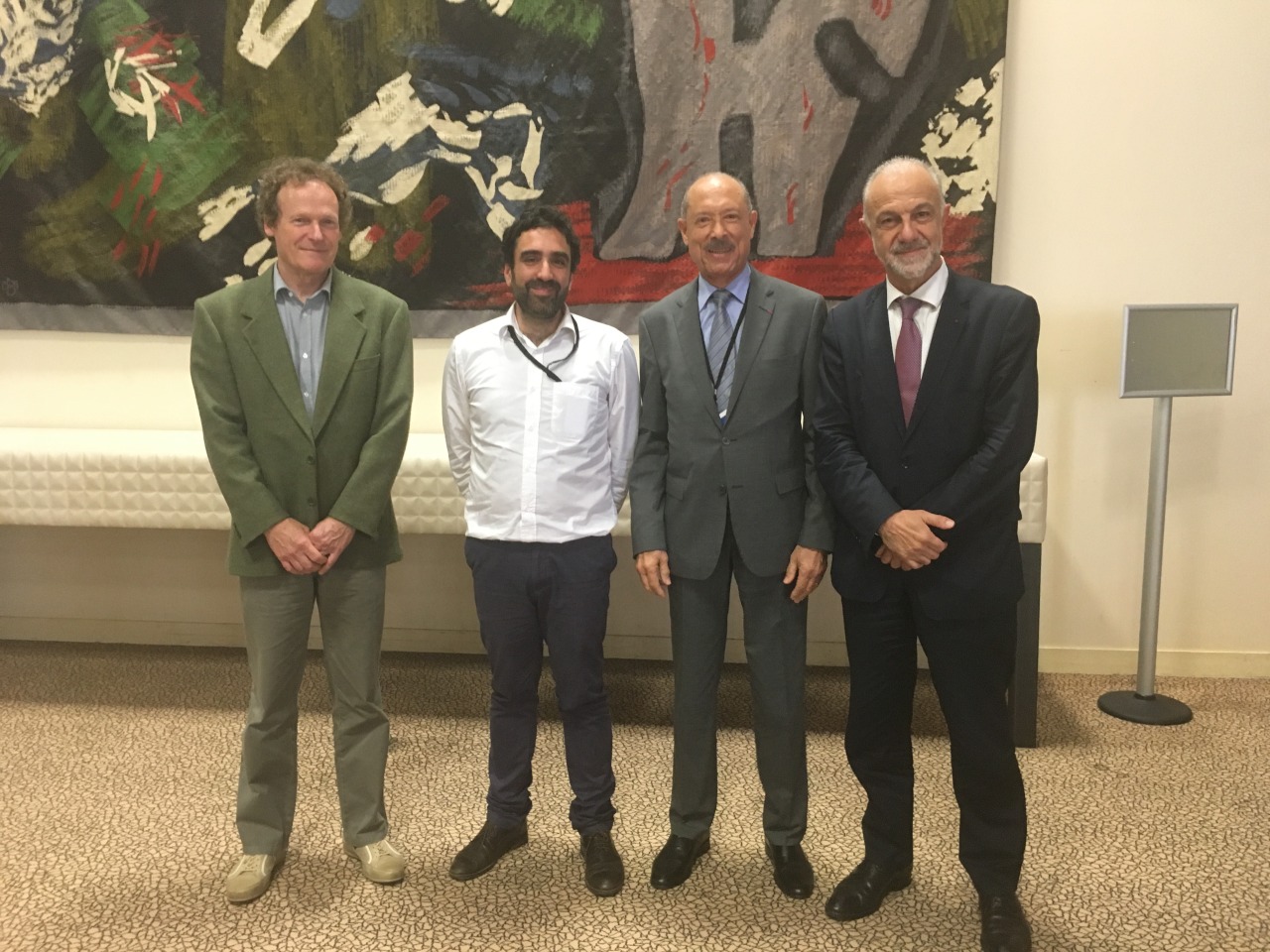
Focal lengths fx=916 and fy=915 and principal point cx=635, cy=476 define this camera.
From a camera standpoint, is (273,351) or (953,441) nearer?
(953,441)

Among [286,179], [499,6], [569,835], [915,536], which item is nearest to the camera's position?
[915,536]

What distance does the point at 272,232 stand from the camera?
2.10 metres

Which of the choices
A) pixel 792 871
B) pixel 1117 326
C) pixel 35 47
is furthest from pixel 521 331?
pixel 35 47

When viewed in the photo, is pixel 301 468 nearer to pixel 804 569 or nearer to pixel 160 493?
pixel 804 569

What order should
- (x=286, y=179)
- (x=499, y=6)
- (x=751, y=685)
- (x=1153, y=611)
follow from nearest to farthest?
(x=286, y=179) < (x=751, y=685) < (x=1153, y=611) < (x=499, y=6)

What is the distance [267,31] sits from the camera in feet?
11.1

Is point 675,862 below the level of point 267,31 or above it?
below

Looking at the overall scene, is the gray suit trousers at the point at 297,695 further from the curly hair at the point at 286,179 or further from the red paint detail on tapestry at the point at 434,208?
the red paint detail on tapestry at the point at 434,208

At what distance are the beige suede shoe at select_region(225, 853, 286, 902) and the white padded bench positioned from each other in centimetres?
112

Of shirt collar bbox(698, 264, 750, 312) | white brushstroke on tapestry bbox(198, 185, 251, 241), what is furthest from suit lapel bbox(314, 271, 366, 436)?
white brushstroke on tapestry bbox(198, 185, 251, 241)

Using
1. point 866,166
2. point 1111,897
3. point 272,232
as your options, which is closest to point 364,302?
point 272,232

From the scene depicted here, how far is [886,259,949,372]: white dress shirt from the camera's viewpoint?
1895mm

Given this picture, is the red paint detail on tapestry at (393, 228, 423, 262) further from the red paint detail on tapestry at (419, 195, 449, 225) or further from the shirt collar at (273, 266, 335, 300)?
the shirt collar at (273, 266, 335, 300)

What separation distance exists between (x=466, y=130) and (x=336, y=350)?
164 cm
